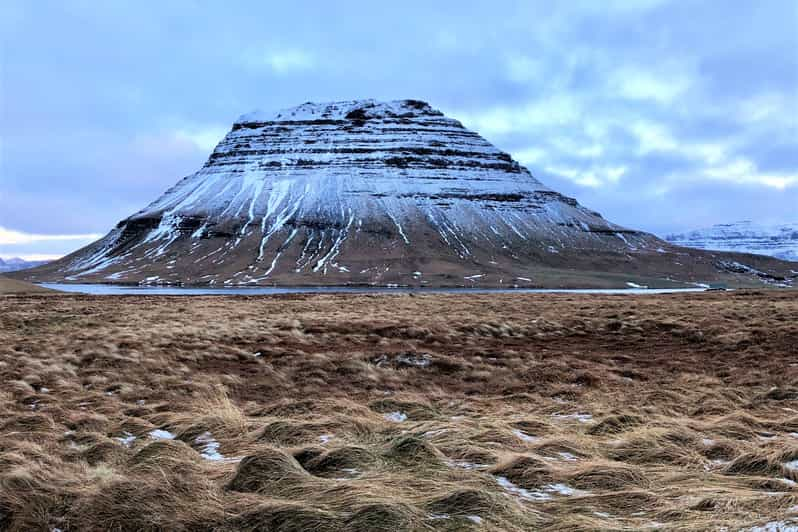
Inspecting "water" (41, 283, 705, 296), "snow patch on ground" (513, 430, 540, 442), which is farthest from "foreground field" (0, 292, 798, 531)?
"water" (41, 283, 705, 296)

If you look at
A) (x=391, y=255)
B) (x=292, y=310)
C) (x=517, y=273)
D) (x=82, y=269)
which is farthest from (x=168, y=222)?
(x=292, y=310)

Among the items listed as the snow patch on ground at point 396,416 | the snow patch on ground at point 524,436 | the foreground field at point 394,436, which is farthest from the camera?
the snow patch on ground at point 396,416

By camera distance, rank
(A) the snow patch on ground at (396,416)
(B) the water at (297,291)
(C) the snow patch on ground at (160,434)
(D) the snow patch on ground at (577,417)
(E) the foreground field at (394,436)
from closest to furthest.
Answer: (E) the foreground field at (394,436), (C) the snow patch on ground at (160,434), (D) the snow patch on ground at (577,417), (A) the snow patch on ground at (396,416), (B) the water at (297,291)

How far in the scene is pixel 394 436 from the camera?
22.7 ft

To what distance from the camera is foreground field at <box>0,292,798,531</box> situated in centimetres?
457

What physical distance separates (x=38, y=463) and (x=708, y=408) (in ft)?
33.6

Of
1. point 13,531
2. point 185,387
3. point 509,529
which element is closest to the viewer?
point 509,529

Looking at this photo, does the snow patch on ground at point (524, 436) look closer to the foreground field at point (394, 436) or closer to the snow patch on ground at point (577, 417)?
the foreground field at point (394, 436)

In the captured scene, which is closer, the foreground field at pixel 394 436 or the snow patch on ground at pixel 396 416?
the foreground field at pixel 394 436

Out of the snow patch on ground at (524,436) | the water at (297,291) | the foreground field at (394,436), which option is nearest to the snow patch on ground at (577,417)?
the foreground field at (394,436)

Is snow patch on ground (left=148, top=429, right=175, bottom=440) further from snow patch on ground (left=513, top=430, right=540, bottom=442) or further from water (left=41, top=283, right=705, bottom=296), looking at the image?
water (left=41, top=283, right=705, bottom=296)

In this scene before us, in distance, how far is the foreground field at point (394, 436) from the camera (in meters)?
4.57

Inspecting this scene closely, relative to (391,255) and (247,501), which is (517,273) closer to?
(391,255)

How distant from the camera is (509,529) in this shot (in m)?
4.22
